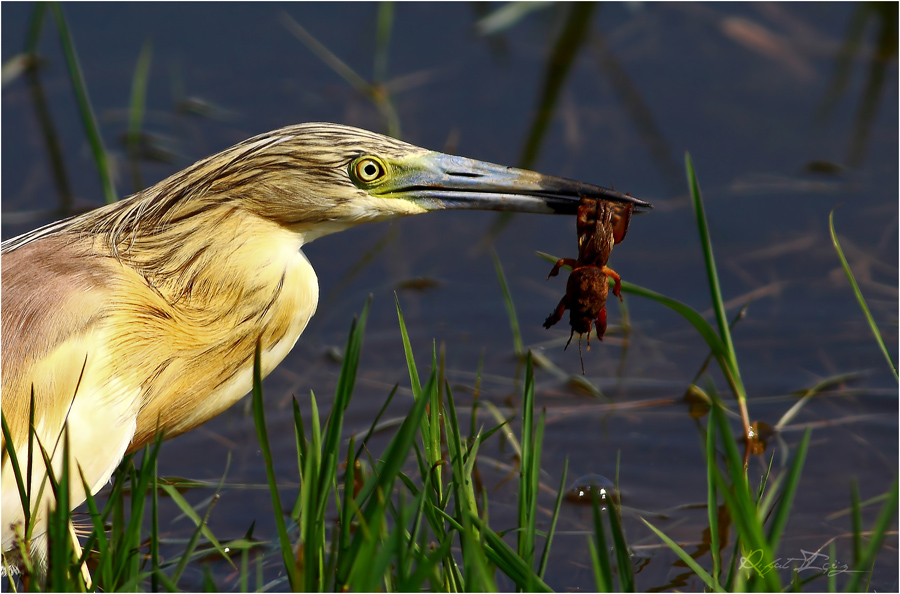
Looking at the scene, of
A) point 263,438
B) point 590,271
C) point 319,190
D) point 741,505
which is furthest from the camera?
point 319,190

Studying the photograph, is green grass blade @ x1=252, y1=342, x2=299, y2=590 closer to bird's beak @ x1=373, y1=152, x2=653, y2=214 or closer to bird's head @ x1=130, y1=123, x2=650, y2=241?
bird's head @ x1=130, y1=123, x2=650, y2=241

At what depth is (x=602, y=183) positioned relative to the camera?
5480mm

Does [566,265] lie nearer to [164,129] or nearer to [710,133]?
[710,133]

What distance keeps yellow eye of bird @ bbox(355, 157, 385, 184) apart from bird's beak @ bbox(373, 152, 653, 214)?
1.6 inches

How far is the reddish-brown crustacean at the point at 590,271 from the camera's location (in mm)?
2828

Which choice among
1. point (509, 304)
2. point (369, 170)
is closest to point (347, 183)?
point (369, 170)

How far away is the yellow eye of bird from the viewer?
3.02 m

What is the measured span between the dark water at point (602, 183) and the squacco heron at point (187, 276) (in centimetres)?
93

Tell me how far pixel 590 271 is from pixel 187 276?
1.13 meters

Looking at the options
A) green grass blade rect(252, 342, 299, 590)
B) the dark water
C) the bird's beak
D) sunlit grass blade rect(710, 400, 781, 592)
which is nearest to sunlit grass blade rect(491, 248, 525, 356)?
the dark water

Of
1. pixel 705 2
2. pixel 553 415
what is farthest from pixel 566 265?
pixel 705 2

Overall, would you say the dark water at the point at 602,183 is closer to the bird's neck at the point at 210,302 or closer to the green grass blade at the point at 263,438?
the bird's neck at the point at 210,302

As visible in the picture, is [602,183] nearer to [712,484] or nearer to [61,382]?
[61,382]

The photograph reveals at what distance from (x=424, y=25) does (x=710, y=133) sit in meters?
1.82
